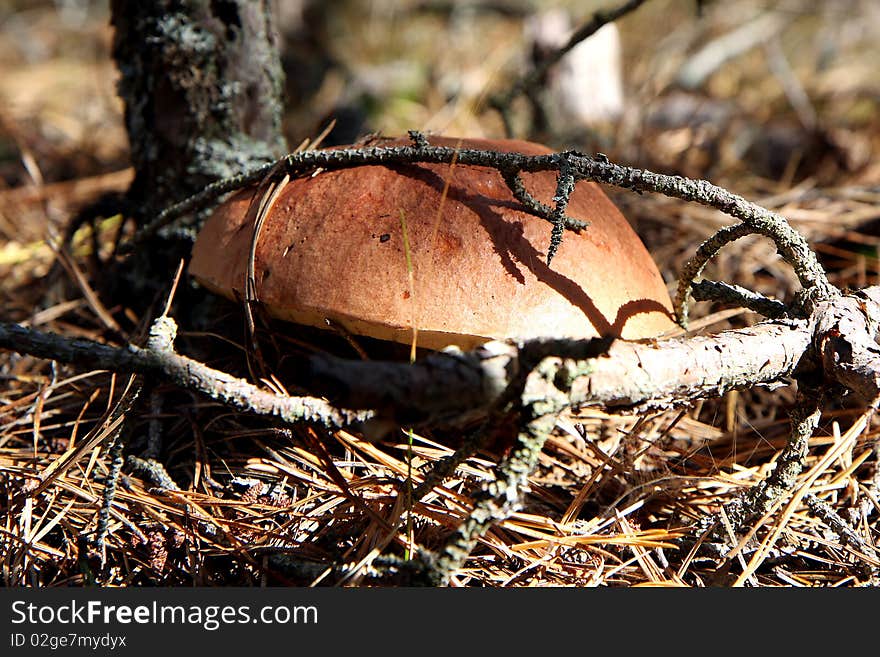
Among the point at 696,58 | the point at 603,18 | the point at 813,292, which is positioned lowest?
the point at 813,292

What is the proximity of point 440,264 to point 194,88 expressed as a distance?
98cm

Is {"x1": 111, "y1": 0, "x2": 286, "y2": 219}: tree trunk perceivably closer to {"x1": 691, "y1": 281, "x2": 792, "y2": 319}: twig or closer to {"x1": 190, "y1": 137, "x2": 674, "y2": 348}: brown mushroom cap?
{"x1": 190, "y1": 137, "x2": 674, "y2": 348}: brown mushroom cap

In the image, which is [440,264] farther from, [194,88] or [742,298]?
[194,88]

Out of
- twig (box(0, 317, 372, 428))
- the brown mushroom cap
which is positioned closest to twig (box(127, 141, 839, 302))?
the brown mushroom cap

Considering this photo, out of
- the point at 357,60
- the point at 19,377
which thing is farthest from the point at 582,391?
the point at 357,60

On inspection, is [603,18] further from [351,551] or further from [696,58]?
[696,58]

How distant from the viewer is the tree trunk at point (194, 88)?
166cm

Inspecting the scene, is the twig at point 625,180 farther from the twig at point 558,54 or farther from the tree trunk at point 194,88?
the twig at point 558,54

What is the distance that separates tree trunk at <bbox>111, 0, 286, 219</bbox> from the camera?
1.66 metres

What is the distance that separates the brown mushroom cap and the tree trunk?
52 cm

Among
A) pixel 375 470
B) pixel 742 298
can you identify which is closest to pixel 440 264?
pixel 375 470

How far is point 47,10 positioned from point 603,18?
7.07 metres

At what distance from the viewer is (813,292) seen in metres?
1.20

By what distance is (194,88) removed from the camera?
66.9 inches
